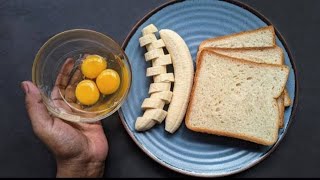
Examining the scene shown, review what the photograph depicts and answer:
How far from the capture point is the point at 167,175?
197 cm

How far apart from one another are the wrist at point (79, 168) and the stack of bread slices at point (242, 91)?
0.40 metres

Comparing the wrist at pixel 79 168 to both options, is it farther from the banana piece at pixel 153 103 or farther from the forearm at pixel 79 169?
the banana piece at pixel 153 103

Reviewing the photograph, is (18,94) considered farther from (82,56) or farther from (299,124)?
(299,124)

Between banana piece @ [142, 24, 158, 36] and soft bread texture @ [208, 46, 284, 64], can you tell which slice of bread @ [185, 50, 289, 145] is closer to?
soft bread texture @ [208, 46, 284, 64]

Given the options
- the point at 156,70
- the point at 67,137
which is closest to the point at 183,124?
the point at 156,70

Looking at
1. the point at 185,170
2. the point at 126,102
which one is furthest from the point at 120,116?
the point at 185,170

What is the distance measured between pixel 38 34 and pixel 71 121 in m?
0.41

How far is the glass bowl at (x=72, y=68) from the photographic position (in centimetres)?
191

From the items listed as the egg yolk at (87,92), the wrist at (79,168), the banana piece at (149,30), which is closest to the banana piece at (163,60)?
the banana piece at (149,30)

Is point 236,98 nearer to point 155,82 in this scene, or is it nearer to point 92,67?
point 155,82

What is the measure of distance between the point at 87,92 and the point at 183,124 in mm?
404

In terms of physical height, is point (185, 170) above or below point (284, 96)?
below

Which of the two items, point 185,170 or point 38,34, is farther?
point 38,34

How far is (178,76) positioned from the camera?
6.41 ft
